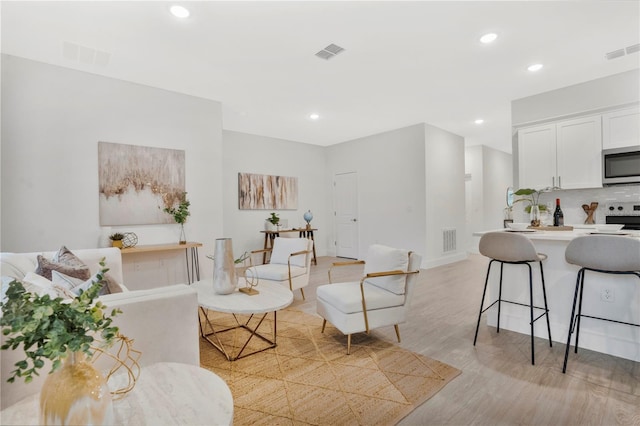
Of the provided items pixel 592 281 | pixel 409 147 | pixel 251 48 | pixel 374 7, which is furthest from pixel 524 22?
pixel 409 147

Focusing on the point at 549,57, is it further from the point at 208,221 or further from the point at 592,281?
the point at 208,221

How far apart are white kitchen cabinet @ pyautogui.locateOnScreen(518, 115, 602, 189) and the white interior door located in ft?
11.1

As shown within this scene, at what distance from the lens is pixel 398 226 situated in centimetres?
630

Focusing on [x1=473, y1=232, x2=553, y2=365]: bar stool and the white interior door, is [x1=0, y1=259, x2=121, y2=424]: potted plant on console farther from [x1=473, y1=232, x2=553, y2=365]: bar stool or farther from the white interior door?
the white interior door

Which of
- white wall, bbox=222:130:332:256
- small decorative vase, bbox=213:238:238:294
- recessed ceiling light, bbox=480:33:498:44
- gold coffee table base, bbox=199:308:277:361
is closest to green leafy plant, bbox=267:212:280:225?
white wall, bbox=222:130:332:256

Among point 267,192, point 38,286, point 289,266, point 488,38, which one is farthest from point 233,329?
point 267,192

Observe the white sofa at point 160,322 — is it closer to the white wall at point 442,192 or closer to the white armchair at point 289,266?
the white armchair at point 289,266

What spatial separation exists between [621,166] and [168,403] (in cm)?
499

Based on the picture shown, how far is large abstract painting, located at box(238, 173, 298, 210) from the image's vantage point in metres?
6.36

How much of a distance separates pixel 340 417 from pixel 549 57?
160 inches

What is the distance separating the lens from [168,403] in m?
1.04

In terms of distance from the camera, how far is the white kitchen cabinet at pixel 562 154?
3924 mm

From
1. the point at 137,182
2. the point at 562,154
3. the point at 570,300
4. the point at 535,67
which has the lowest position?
the point at 570,300

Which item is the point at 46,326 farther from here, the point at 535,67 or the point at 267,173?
the point at 267,173
